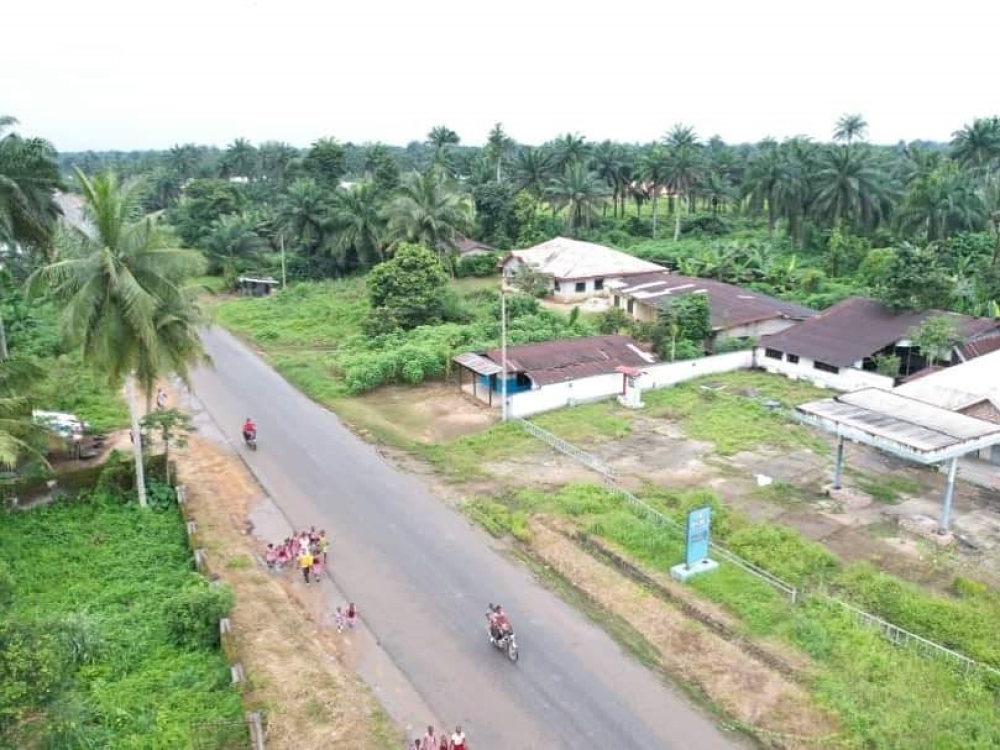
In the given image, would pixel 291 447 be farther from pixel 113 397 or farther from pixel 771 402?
pixel 771 402

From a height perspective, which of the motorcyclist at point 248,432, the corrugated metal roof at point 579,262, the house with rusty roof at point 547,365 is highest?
the corrugated metal roof at point 579,262

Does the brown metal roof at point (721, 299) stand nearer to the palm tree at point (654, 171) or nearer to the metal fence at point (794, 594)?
the metal fence at point (794, 594)

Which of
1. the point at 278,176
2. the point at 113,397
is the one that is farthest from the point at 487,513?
the point at 278,176

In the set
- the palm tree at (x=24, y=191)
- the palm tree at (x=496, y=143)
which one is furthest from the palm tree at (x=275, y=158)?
the palm tree at (x=24, y=191)

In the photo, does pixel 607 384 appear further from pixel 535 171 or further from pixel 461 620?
pixel 535 171

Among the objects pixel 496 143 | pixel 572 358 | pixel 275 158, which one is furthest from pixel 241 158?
pixel 572 358

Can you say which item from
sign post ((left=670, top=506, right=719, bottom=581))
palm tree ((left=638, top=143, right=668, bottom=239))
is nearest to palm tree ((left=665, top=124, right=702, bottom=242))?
palm tree ((left=638, top=143, right=668, bottom=239))
